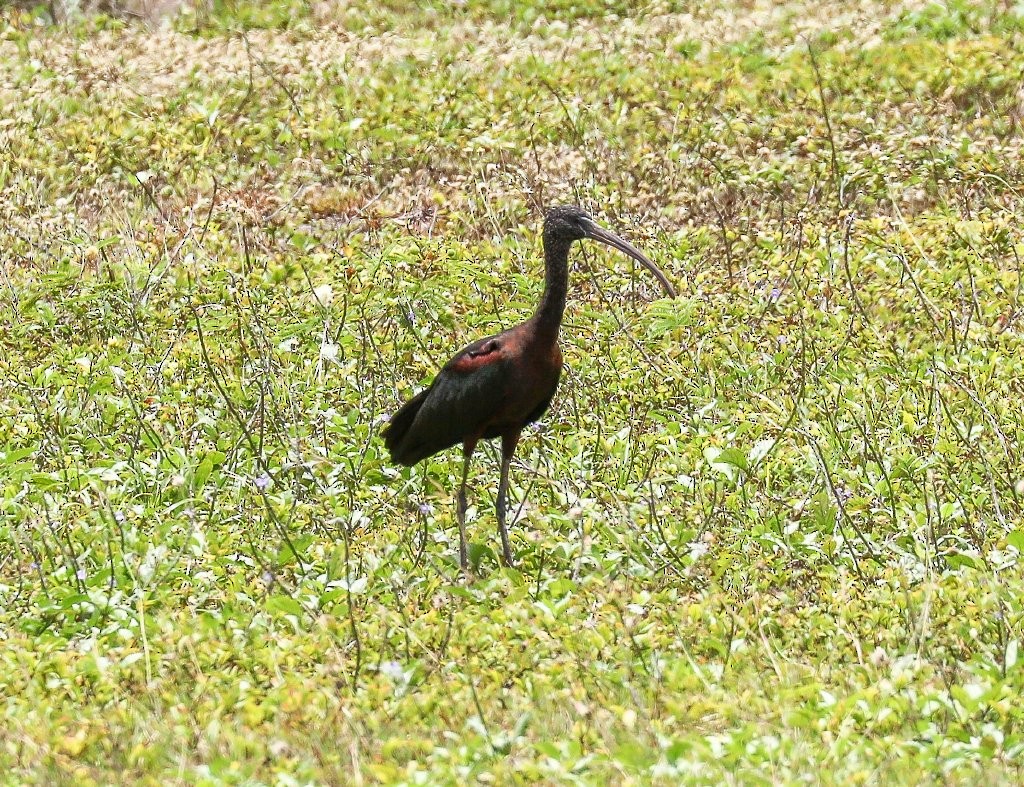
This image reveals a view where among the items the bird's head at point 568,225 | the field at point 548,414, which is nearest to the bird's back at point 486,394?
the field at point 548,414

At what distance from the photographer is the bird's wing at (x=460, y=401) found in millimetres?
6062

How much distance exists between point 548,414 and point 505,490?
115 cm

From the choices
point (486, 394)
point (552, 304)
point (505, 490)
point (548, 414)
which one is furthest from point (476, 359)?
point (548, 414)

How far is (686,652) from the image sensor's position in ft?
16.1

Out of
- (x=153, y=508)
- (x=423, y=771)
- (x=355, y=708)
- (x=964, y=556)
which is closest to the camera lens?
(x=423, y=771)

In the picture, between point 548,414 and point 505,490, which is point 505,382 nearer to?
point 505,490

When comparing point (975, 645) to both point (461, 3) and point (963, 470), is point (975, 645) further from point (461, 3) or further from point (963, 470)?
point (461, 3)

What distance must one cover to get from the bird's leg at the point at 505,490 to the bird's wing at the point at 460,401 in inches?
5.9

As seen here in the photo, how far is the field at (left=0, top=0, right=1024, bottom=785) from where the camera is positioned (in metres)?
4.62

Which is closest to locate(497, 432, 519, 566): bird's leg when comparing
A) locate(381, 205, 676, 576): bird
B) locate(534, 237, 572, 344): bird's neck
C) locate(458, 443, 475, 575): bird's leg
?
locate(381, 205, 676, 576): bird

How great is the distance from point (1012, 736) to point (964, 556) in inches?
54.1

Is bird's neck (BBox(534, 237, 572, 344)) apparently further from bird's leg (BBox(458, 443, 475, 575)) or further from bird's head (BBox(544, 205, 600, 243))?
bird's leg (BBox(458, 443, 475, 575))

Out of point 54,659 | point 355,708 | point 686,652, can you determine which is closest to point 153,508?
point 54,659

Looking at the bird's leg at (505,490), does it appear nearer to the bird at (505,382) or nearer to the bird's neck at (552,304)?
the bird at (505,382)
